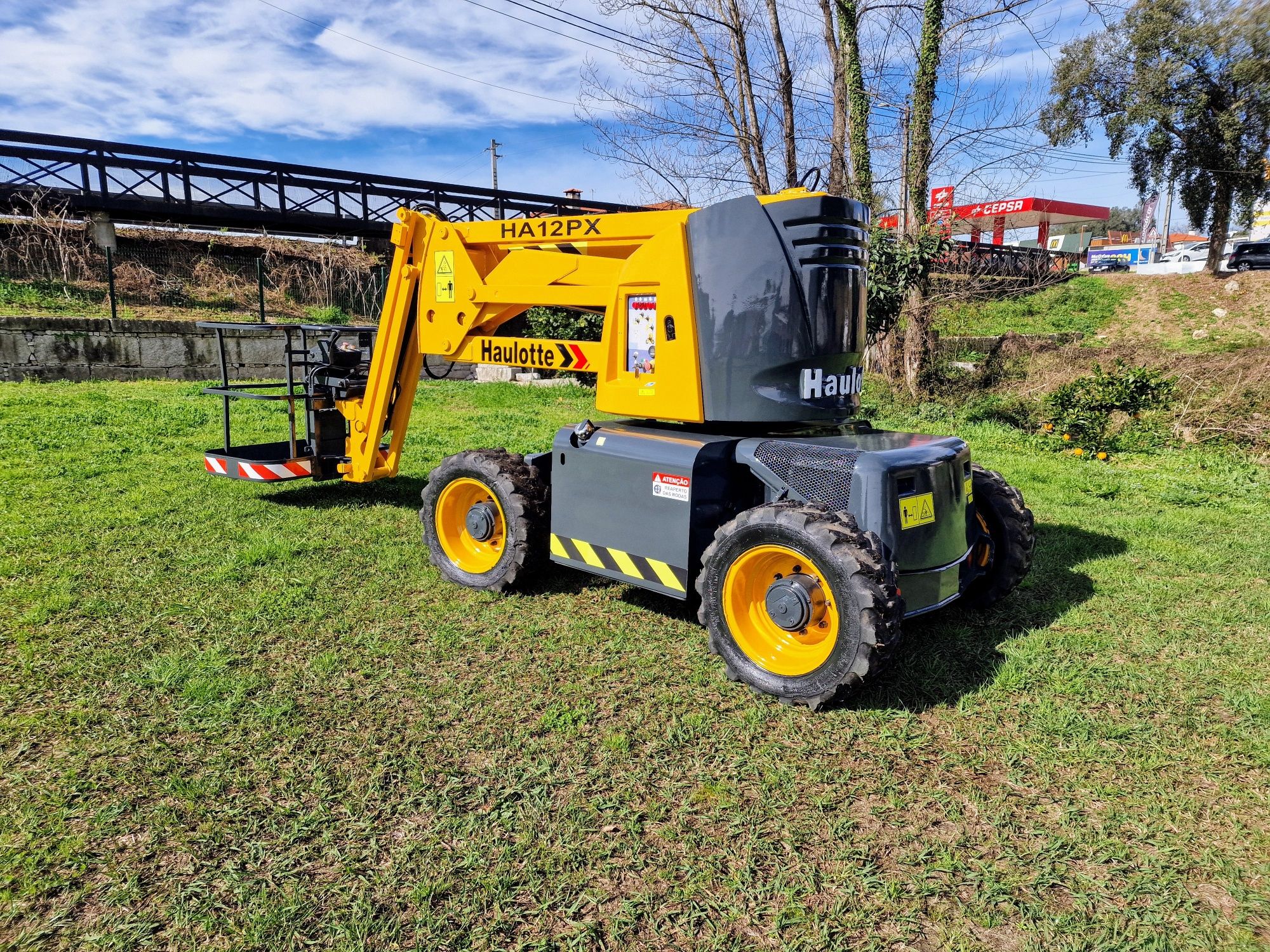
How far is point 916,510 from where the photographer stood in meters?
4.17

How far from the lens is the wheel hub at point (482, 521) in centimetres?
553

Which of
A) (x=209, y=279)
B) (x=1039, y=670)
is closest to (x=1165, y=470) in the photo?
(x=1039, y=670)

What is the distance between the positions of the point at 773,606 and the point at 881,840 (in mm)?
1259

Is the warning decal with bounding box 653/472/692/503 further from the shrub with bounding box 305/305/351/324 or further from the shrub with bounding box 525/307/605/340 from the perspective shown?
the shrub with bounding box 305/305/351/324

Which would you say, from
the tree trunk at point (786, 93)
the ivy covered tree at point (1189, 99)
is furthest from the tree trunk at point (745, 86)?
the ivy covered tree at point (1189, 99)

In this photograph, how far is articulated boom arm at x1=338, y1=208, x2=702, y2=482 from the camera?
475 cm

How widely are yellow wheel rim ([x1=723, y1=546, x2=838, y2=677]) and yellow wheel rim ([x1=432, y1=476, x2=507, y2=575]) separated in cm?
194

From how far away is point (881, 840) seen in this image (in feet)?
9.89

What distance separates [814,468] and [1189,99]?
104 feet

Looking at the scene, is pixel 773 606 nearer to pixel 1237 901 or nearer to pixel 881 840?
pixel 881 840

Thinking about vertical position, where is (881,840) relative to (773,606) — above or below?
below

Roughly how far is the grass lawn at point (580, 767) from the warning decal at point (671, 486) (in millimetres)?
879

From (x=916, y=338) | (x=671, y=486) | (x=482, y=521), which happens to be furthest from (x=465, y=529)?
(x=916, y=338)

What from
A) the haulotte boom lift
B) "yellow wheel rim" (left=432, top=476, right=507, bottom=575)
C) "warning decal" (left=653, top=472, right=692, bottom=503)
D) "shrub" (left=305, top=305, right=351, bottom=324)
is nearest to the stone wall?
"shrub" (left=305, top=305, right=351, bottom=324)
